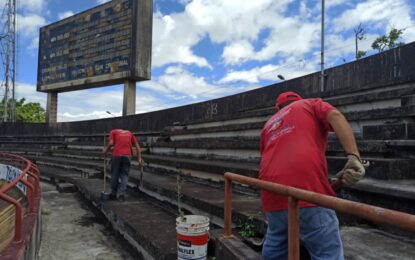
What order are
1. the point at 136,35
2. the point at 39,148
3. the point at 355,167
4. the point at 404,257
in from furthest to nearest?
the point at 39,148 → the point at 136,35 → the point at 404,257 → the point at 355,167

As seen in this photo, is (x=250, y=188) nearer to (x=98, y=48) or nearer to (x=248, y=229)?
(x=248, y=229)

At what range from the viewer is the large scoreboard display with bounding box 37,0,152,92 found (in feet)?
50.3

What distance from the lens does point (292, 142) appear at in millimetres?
2223

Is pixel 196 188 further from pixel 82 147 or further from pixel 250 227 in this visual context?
pixel 82 147

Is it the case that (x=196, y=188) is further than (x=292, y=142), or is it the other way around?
(x=196, y=188)

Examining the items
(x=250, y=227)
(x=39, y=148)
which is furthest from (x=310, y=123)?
(x=39, y=148)

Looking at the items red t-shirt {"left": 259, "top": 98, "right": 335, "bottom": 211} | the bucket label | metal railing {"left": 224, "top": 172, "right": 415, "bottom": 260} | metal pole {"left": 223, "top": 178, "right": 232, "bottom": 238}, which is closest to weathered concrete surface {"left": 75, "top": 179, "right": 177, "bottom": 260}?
the bucket label

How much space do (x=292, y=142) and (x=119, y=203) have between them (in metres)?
4.94

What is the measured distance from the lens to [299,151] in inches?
85.5

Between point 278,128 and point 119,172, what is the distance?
4994 millimetres

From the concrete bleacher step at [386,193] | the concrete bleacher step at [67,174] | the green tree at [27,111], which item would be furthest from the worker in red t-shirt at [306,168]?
the green tree at [27,111]

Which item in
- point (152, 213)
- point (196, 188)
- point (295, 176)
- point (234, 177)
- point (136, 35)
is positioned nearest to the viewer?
point (295, 176)

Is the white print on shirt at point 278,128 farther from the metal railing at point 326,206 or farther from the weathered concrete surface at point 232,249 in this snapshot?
the weathered concrete surface at point 232,249

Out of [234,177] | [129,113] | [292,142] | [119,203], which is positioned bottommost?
[119,203]
